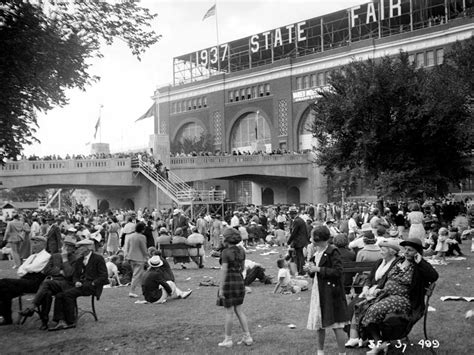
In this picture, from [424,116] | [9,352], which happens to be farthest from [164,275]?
[424,116]

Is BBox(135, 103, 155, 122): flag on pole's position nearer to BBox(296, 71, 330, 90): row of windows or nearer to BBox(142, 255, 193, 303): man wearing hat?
BBox(296, 71, 330, 90): row of windows

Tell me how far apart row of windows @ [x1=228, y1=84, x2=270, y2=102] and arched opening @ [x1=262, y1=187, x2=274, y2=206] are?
1156cm

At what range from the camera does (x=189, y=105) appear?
76938 mm

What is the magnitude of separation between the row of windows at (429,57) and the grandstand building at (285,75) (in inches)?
3.7

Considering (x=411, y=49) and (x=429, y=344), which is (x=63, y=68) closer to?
(x=429, y=344)

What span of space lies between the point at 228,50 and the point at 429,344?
68.7 meters

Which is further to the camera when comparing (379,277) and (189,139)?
(189,139)

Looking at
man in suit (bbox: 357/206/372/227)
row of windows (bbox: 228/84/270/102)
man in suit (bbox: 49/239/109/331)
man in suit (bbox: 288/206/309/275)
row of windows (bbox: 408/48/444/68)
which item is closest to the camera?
man in suit (bbox: 49/239/109/331)

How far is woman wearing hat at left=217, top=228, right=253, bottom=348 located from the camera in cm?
806

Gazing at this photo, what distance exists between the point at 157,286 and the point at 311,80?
53.6m

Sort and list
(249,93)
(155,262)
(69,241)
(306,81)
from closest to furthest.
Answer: (69,241), (155,262), (306,81), (249,93)

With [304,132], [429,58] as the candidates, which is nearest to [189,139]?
[304,132]

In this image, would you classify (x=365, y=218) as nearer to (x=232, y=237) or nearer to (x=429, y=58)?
(x=232, y=237)

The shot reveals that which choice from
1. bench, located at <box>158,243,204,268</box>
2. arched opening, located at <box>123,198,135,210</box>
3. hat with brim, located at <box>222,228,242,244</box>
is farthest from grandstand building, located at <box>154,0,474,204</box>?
hat with brim, located at <box>222,228,242,244</box>
